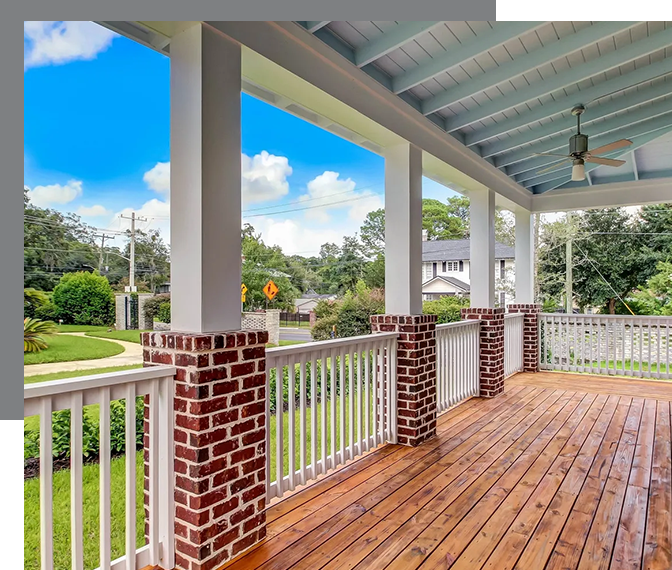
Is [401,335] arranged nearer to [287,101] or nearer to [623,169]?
[287,101]

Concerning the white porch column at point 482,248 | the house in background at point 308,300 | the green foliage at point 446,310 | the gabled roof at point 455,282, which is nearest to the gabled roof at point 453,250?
the gabled roof at point 455,282

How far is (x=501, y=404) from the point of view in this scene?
17.5ft

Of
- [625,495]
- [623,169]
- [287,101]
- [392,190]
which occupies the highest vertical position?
[623,169]

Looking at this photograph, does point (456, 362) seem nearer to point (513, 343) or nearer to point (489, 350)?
point (489, 350)

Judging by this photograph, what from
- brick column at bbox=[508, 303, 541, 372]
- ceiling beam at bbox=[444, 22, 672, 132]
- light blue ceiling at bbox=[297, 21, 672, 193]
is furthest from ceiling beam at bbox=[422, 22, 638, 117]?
brick column at bbox=[508, 303, 541, 372]

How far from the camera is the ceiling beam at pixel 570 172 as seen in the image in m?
5.66

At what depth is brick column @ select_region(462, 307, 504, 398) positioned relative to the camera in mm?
5707

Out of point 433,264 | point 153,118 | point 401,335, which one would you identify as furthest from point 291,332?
point 433,264

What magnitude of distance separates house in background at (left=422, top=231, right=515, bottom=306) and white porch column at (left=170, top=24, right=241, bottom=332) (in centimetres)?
1461

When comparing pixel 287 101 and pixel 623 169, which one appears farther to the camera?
pixel 623 169

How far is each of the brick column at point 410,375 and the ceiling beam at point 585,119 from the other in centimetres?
259

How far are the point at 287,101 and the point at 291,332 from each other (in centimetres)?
607

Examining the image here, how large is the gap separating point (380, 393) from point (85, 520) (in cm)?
230

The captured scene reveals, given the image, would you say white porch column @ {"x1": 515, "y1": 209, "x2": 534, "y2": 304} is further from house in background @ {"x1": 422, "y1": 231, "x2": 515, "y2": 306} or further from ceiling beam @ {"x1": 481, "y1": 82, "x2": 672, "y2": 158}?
house in background @ {"x1": 422, "y1": 231, "x2": 515, "y2": 306}
